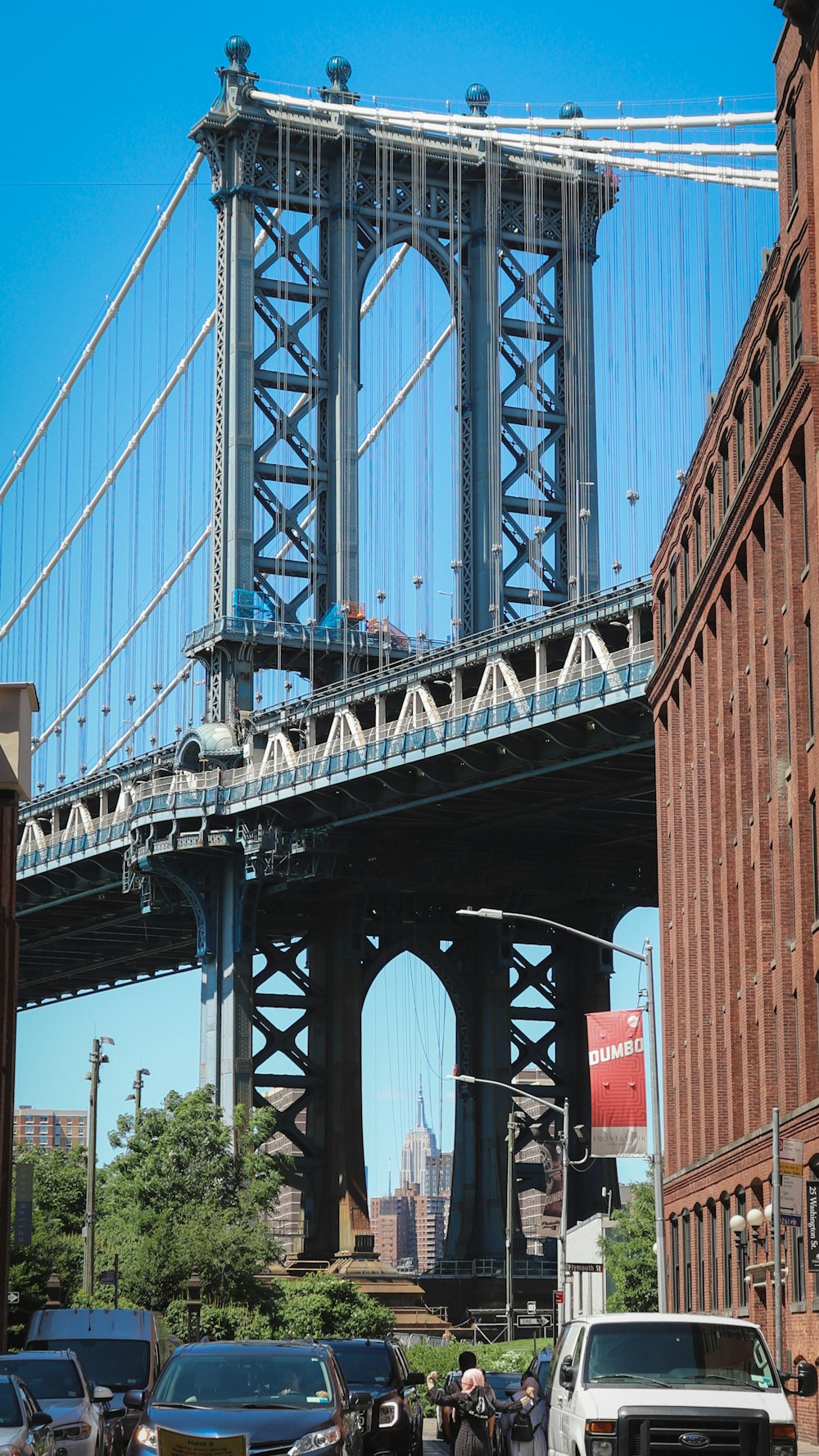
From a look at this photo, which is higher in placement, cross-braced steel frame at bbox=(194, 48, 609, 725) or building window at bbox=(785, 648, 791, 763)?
cross-braced steel frame at bbox=(194, 48, 609, 725)

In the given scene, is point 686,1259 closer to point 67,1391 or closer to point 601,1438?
point 67,1391

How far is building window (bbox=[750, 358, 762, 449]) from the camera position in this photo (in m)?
45.4

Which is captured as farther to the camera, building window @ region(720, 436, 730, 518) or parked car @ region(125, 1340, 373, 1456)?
building window @ region(720, 436, 730, 518)

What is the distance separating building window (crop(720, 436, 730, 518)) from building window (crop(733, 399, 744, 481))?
1.26 m

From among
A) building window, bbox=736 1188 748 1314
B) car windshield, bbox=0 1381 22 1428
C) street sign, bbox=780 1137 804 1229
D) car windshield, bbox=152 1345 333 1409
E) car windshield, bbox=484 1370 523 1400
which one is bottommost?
car windshield, bbox=484 1370 523 1400

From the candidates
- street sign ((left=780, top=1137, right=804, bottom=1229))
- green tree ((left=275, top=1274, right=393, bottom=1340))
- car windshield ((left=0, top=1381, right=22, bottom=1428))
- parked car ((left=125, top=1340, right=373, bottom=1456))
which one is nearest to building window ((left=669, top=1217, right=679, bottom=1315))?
green tree ((left=275, top=1274, right=393, bottom=1340))

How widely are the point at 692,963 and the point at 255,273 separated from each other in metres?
46.5

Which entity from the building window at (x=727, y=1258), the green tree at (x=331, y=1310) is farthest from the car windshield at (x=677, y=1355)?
the green tree at (x=331, y=1310)

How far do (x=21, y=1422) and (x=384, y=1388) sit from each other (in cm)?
894

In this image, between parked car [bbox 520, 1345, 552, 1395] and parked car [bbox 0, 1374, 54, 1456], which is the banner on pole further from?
parked car [bbox 0, 1374, 54, 1456]

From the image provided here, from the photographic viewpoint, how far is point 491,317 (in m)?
94.6

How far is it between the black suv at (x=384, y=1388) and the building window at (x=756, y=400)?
21.9 meters

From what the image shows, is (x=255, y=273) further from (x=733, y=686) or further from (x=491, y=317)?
(x=733, y=686)

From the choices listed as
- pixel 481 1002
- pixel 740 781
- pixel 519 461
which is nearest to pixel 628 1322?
pixel 740 781
